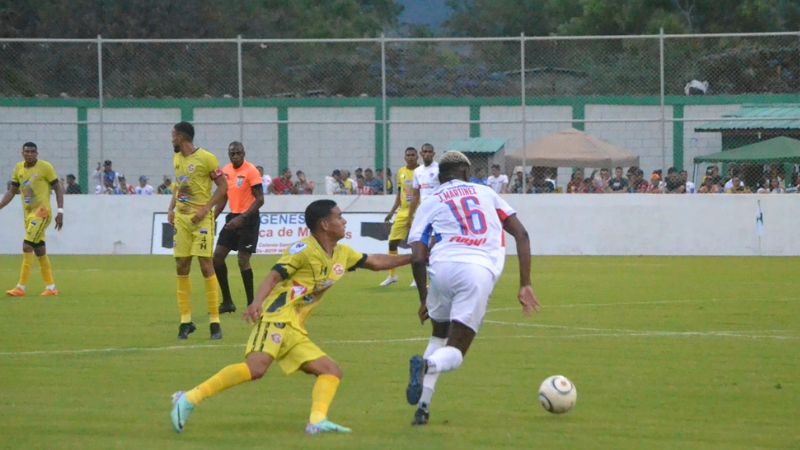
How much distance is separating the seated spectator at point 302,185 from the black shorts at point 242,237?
14.8 m

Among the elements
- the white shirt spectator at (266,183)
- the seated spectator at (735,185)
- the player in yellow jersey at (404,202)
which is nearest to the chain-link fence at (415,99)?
the seated spectator at (735,185)

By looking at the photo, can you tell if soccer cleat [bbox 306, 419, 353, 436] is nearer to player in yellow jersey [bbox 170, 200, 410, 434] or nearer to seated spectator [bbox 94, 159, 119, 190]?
player in yellow jersey [bbox 170, 200, 410, 434]

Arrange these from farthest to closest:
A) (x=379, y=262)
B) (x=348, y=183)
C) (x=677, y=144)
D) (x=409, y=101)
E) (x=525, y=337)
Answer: (x=409, y=101) → (x=677, y=144) → (x=348, y=183) → (x=525, y=337) → (x=379, y=262)

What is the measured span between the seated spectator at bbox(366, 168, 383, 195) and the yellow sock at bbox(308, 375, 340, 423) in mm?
22828

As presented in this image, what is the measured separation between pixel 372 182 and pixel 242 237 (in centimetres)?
1487

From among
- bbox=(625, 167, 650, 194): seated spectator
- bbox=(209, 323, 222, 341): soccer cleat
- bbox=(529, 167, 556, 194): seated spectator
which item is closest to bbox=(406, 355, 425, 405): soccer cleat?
bbox=(209, 323, 222, 341): soccer cleat

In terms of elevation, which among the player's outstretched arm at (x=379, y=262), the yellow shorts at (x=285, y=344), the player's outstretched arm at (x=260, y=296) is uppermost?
the player's outstretched arm at (x=379, y=262)

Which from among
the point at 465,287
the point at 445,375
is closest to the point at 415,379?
the point at 465,287

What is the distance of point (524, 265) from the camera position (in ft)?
32.4

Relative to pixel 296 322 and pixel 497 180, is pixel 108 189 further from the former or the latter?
pixel 296 322

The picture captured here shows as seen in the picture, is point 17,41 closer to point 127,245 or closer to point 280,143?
point 127,245

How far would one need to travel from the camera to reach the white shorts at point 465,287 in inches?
372

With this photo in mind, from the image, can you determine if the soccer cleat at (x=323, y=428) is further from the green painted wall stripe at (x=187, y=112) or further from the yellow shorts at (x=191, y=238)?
the green painted wall stripe at (x=187, y=112)

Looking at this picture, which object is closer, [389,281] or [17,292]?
[17,292]
